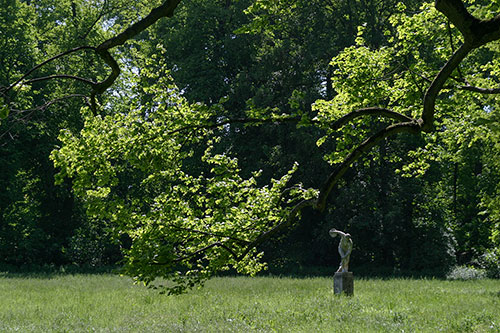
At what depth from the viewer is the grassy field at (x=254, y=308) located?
11.0m

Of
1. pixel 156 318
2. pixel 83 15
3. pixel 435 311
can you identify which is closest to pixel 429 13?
pixel 435 311

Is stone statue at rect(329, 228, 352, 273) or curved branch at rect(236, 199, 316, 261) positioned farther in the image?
stone statue at rect(329, 228, 352, 273)

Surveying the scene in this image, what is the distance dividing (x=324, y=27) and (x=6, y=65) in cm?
1705

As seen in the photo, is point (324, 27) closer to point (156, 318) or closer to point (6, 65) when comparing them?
point (6, 65)

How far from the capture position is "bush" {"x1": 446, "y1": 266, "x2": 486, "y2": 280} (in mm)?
24169

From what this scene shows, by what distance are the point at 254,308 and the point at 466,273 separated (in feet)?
49.1

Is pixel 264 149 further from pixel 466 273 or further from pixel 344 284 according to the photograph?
pixel 344 284

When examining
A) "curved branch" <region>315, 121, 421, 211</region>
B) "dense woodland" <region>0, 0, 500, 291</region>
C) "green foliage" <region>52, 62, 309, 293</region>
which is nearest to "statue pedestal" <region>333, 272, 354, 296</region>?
"dense woodland" <region>0, 0, 500, 291</region>

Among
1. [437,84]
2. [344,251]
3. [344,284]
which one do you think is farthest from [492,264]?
[437,84]

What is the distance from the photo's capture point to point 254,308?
1355cm

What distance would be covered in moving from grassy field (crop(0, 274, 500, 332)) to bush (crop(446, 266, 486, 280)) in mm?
4853

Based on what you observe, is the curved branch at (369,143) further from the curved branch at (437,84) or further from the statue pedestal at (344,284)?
the statue pedestal at (344,284)

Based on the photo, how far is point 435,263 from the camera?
26.2 meters

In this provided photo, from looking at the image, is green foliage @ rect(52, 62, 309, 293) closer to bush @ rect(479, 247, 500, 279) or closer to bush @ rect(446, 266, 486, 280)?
bush @ rect(446, 266, 486, 280)
